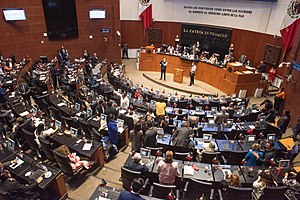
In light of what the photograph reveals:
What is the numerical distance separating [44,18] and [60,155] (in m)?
13.2

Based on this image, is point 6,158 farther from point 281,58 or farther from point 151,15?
point 151,15

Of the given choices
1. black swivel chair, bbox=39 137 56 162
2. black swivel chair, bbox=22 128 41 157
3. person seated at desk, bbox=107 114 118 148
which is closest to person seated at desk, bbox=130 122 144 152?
person seated at desk, bbox=107 114 118 148

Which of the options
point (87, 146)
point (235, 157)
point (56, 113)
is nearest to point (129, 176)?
point (87, 146)

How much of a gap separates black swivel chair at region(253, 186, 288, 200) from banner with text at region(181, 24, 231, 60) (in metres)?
14.1

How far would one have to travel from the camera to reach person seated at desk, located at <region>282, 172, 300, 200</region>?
5.50m

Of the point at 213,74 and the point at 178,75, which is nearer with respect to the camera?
the point at 213,74

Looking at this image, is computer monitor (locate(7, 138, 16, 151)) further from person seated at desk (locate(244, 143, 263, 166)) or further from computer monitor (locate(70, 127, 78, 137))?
person seated at desk (locate(244, 143, 263, 166))

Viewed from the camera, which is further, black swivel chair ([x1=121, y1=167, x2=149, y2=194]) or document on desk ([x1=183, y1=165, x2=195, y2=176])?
document on desk ([x1=183, y1=165, x2=195, y2=176])

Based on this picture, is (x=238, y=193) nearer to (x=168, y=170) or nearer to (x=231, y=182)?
(x=231, y=182)

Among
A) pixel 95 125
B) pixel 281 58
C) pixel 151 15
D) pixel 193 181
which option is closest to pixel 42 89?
pixel 95 125

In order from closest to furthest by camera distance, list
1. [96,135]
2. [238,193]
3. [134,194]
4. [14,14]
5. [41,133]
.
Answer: [134,194], [238,193], [41,133], [96,135], [14,14]

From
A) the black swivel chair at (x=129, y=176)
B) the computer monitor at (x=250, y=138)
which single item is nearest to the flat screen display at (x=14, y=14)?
the black swivel chair at (x=129, y=176)

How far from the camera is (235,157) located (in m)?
6.86

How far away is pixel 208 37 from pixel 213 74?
167 inches
